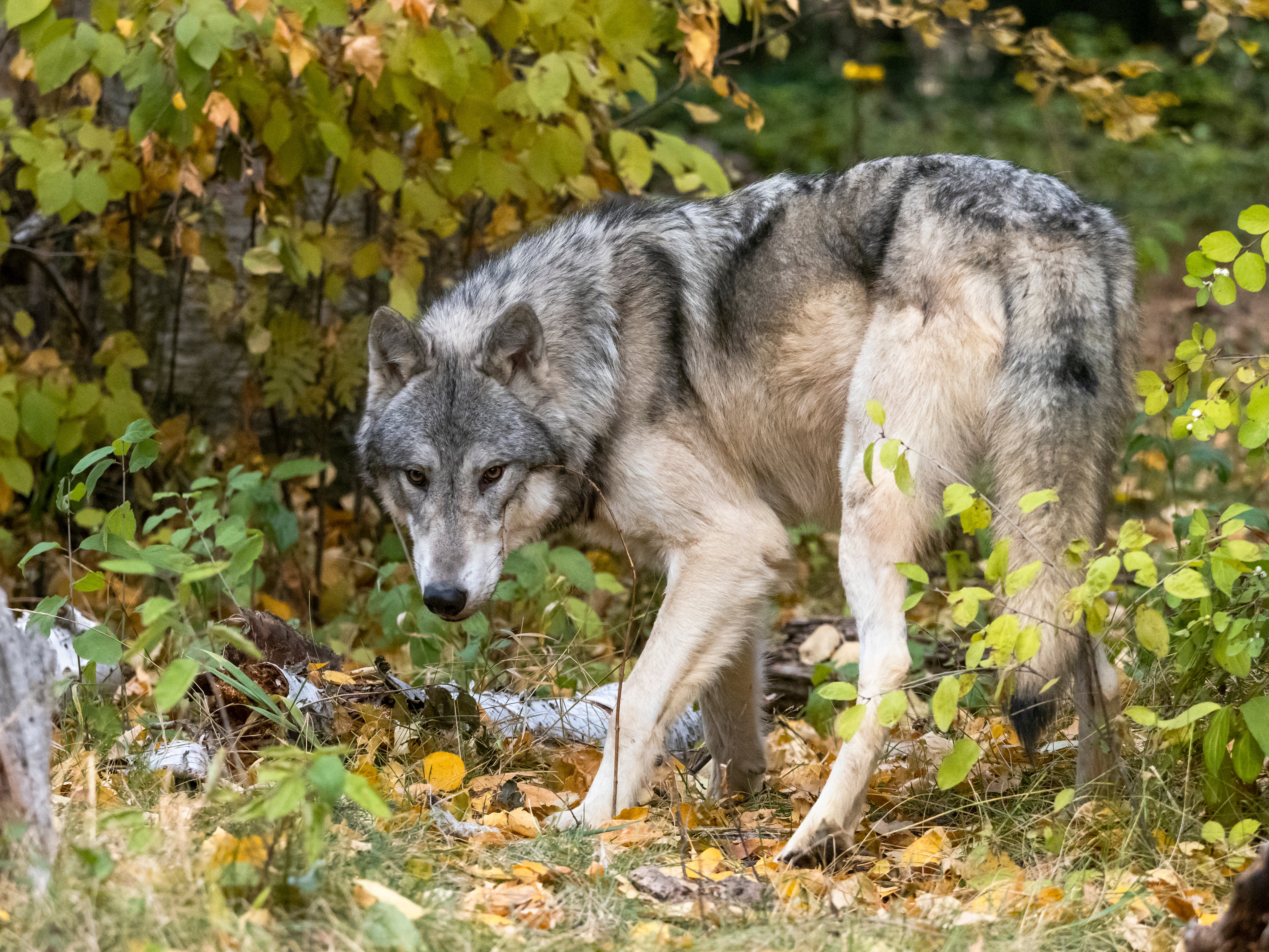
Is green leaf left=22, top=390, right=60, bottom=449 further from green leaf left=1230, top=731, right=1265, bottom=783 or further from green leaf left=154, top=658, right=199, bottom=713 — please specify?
green leaf left=1230, top=731, right=1265, bottom=783

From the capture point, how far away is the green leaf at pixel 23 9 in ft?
13.1

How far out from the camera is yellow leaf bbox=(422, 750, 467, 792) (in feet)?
11.1

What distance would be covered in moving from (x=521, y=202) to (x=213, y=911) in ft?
13.7

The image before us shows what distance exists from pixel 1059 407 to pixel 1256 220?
64cm

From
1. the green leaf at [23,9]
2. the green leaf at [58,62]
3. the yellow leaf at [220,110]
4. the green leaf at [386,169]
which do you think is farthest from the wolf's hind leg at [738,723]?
the green leaf at [23,9]

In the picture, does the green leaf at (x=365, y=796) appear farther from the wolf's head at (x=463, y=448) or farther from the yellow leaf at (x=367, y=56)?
the yellow leaf at (x=367, y=56)

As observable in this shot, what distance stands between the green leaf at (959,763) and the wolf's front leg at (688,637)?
3.27 ft

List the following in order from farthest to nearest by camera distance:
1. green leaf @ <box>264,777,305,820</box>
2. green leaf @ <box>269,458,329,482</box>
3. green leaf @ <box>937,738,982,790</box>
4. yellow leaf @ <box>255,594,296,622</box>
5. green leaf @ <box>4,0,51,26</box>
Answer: yellow leaf @ <box>255,594,296,622</box>
green leaf @ <box>269,458,329,482</box>
green leaf @ <box>4,0,51,26</box>
green leaf @ <box>937,738,982,790</box>
green leaf @ <box>264,777,305,820</box>

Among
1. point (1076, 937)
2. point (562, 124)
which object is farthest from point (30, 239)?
point (1076, 937)

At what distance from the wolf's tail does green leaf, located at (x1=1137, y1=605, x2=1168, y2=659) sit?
25 centimetres

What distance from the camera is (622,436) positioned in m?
3.66

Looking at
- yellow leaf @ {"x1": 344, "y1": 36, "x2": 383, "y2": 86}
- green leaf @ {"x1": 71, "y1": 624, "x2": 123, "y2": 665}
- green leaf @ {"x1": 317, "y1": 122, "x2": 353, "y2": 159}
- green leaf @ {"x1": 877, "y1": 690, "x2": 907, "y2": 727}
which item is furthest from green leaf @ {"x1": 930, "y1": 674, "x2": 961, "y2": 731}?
green leaf @ {"x1": 317, "y1": 122, "x2": 353, "y2": 159}

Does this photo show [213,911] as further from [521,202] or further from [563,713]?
→ [521,202]

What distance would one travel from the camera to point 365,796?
81.4 inches
